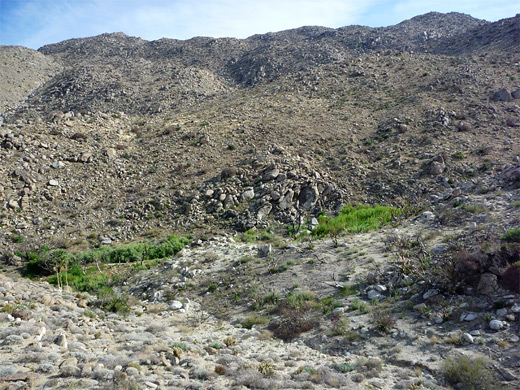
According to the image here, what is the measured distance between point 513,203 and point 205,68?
1873 inches

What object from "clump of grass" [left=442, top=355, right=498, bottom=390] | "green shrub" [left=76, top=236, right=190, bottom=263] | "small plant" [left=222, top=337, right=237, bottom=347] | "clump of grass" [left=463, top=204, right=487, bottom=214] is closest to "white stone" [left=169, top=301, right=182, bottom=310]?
"small plant" [left=222, top=337, right=237, bottom=347]

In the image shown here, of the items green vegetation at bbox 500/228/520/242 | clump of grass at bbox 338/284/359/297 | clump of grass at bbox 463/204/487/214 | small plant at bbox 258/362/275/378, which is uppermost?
clump of grass at bbox 463/204/487/214

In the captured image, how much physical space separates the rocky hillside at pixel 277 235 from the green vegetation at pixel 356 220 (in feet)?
0.87

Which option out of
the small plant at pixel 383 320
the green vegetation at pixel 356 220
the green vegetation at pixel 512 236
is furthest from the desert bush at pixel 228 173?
the green vegetation at pixel 512 236

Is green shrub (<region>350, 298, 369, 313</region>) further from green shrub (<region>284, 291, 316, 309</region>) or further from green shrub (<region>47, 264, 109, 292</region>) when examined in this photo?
green shrub (<region>47, 264, 109, 292</region>)

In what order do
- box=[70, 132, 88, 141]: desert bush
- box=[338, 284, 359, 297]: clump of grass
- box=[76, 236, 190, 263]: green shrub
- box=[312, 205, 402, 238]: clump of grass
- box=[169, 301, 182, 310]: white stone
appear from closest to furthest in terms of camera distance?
box=[338, 284, 359, 297]: clump of grass
box=[169, 301, 182, 310]: white stone
box=[76, 236, 190, 263]: green shrub
box=[312, 205, 402, 238]: clump of grass
box=[70, 132, 88, 141]: desert bush

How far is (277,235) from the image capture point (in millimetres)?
15891

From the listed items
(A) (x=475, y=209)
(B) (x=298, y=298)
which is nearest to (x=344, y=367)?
(B) (x=298, y=298)

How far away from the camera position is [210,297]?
36.8 feet

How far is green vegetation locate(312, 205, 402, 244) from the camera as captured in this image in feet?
50.1

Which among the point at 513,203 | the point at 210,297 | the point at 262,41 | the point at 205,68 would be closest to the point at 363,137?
the point at 513,203

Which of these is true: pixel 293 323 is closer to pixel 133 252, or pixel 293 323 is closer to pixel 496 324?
pixel 496 324

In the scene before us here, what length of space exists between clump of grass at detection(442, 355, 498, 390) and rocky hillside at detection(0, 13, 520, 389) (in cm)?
4

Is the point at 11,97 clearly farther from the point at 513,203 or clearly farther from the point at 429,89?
the point at 513,203
